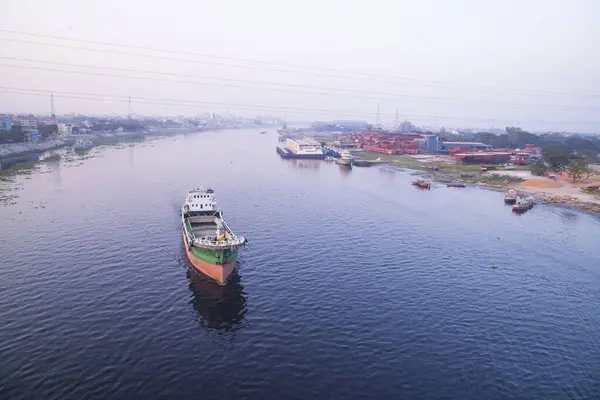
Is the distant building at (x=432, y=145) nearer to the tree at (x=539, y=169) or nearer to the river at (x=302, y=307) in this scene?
the tree at (x=539, y=169)

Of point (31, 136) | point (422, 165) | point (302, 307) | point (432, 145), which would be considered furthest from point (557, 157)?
point (31, 136)

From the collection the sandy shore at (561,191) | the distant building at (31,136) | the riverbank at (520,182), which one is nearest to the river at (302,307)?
the sandy shore at (561,191)

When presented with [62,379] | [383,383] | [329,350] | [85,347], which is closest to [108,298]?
[85,347]

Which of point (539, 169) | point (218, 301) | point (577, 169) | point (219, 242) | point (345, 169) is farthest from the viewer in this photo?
point (345, 169)

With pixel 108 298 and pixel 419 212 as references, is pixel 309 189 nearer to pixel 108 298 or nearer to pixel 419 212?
pixel 419 212

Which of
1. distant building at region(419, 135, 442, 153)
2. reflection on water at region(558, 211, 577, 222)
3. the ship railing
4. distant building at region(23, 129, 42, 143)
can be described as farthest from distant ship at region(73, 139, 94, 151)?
reflection on water at region(558, 211, 577, 222)

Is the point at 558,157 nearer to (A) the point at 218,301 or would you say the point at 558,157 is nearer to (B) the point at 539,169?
(B) the point at 539,169

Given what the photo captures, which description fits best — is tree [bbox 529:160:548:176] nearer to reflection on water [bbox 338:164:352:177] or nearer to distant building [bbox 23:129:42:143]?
reflection on water [bbox 338:164:352:177]

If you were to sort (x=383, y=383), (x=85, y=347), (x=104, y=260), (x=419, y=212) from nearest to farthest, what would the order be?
(x=383, y=383) → (x=85, y=347) → (x=104, y=260) → (x=419, y=212)
